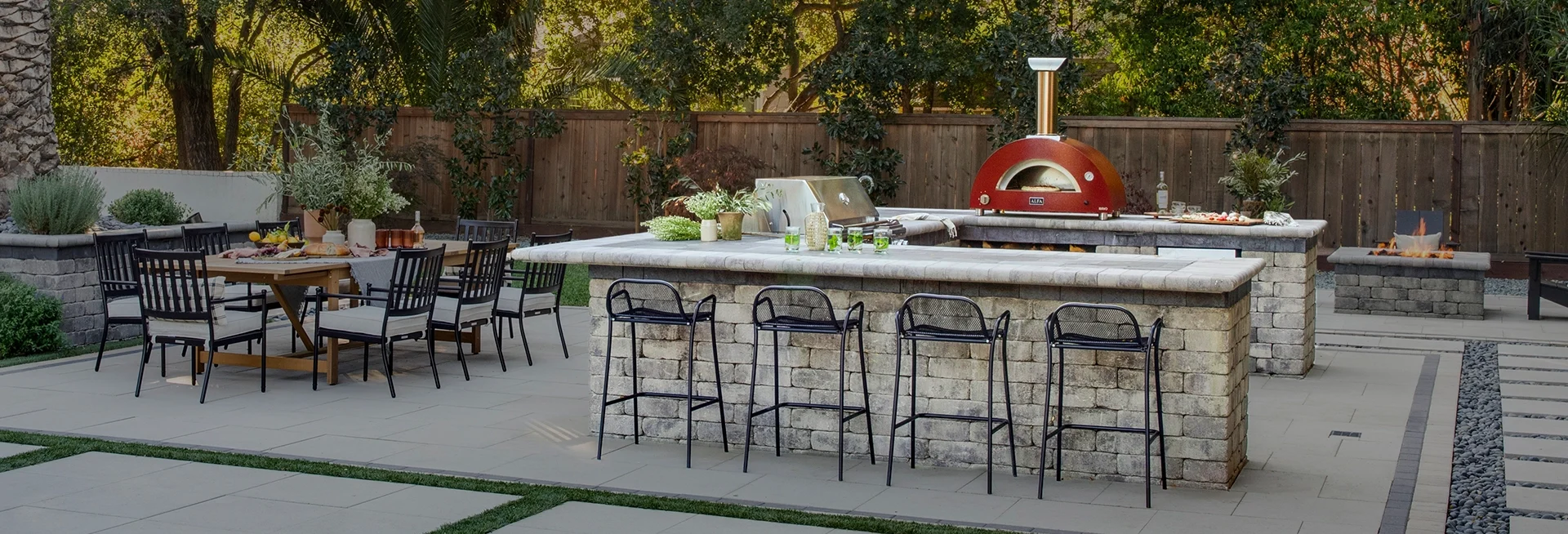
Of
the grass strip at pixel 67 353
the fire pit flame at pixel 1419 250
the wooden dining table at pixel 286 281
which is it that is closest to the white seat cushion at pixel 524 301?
the wooden dining table at pixel 286 281

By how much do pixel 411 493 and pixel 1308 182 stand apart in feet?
38.7

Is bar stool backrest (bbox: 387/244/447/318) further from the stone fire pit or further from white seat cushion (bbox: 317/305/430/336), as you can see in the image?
the stone fire pit

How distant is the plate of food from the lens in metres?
9.39

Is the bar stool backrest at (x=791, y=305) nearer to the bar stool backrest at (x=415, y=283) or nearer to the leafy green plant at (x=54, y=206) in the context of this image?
the bar stool backrest at (x=415, y=283)

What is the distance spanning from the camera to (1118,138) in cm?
1570

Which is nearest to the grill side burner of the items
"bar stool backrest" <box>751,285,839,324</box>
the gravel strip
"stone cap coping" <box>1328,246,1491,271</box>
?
the gravel strip

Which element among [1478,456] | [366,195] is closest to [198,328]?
[366,195]

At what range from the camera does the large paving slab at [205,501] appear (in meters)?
5.26

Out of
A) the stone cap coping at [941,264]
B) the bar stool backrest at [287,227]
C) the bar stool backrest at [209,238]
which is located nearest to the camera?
the stone cap coping at [941,264]

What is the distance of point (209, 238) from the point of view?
9.94 metres

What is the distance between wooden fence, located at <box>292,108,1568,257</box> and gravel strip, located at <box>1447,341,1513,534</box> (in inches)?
211

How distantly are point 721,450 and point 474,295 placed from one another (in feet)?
8.96

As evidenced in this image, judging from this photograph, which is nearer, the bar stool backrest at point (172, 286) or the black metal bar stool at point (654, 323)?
the black metal bar stool at point (654, 323)

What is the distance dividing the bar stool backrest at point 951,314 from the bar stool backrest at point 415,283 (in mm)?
3302
